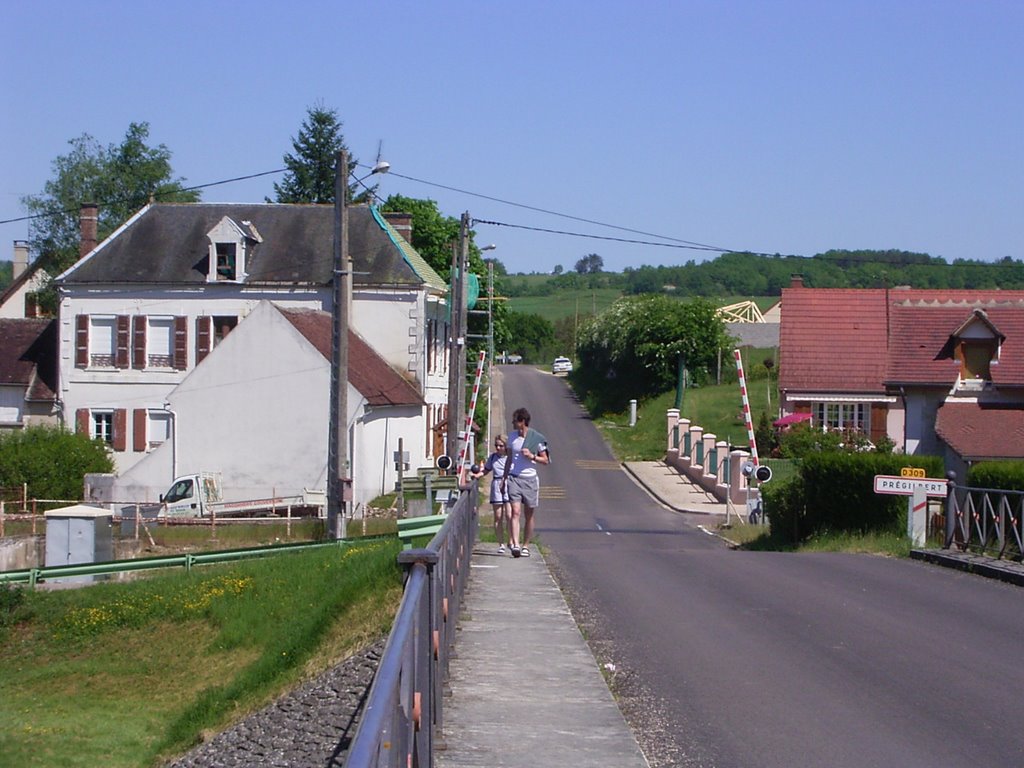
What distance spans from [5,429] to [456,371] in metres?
18.4

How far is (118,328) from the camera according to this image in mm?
43625

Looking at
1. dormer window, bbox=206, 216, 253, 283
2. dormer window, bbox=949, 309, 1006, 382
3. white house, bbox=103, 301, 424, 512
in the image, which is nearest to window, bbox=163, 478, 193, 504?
white house, bbox=103, 301, 424, 512

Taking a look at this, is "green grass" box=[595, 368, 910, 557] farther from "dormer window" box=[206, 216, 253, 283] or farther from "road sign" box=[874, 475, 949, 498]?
"road sign" box=[874, 475, 949, 498]

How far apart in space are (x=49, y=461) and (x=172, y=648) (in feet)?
73.7

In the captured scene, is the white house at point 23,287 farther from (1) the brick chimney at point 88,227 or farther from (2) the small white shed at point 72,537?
(2) the small white shed at point 72,537

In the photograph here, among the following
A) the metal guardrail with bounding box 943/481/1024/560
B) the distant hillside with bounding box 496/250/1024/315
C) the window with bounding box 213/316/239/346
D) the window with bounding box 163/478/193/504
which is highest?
the distant hillside with bounding box 496/250/1024/315

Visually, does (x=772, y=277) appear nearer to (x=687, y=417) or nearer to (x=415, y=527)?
(x=687, y=417)

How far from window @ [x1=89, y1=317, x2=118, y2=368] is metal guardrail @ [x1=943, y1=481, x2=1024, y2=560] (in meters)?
33.4

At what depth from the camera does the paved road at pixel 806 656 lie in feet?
21.7

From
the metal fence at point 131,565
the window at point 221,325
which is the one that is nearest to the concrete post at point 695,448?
the window at point 221,325

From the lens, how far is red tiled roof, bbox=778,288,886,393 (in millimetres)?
43375

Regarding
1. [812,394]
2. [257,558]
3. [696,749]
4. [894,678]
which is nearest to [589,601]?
[894,678]

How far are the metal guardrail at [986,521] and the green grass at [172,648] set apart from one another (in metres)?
7.60

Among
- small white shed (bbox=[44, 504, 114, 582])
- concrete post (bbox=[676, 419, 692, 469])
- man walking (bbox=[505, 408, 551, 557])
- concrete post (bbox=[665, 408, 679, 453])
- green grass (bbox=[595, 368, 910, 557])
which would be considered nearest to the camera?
man walking (bbox=[505, 408, 551, 557])
